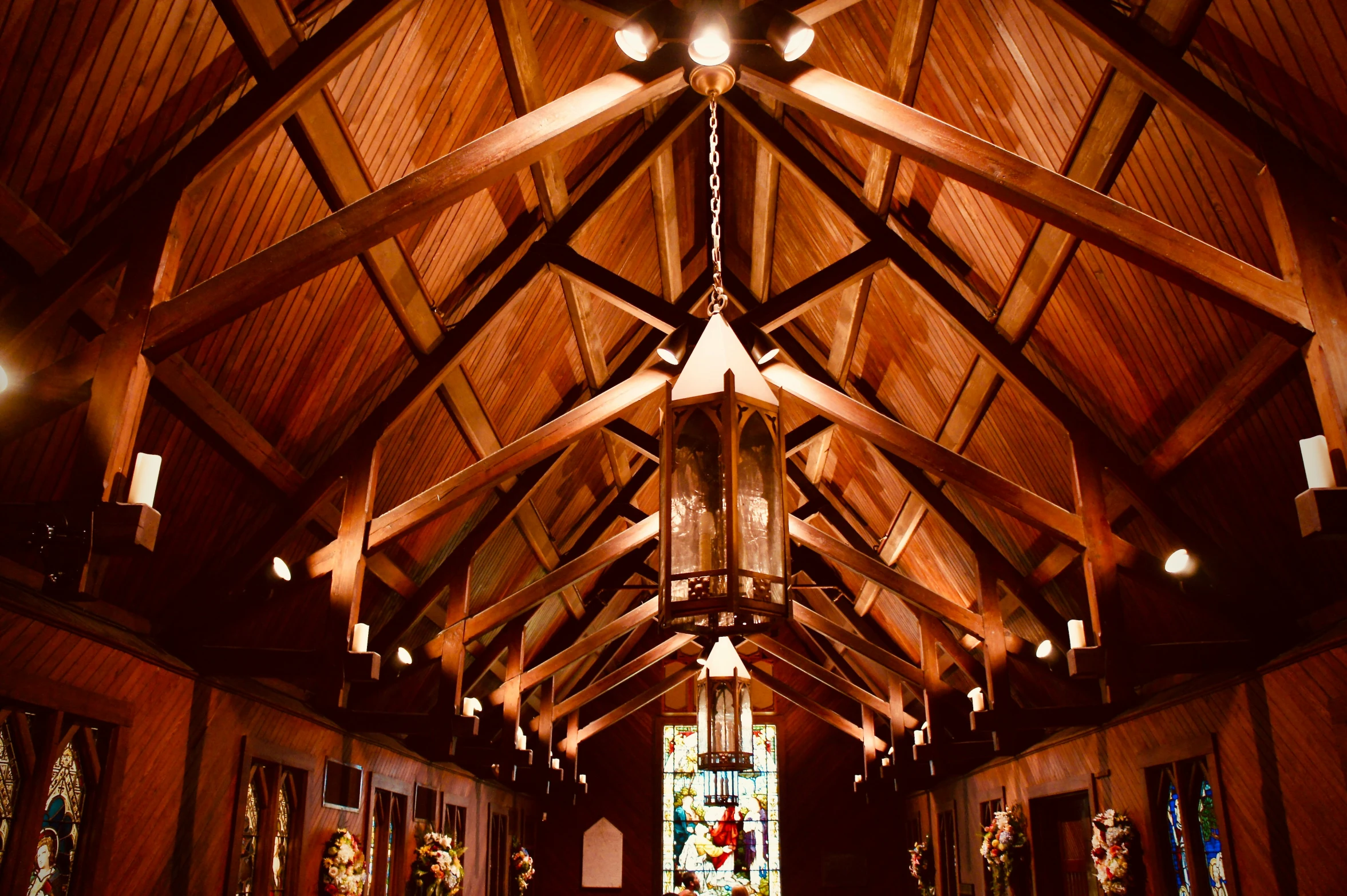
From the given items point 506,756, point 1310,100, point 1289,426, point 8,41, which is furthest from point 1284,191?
point 506,756

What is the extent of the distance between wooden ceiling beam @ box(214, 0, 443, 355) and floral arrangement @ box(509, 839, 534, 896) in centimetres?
954

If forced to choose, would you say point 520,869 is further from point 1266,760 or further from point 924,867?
point 1266,760

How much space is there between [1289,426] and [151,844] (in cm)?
634

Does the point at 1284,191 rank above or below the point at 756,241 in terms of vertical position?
below

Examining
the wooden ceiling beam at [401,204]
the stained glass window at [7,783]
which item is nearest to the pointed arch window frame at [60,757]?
the stained glass window at [7,783]

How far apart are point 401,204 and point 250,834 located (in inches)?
192

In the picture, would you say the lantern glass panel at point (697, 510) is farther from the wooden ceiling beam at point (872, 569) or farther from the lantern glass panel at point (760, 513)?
the wooden ceiling beam at point (872, 569)

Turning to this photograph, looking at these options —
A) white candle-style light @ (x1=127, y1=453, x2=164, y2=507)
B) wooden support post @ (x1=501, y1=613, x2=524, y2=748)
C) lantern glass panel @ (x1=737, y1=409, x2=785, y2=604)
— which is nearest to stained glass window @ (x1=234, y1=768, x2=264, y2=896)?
wooden support post @ (x1=501, y1=613, x2=524, y2=748)

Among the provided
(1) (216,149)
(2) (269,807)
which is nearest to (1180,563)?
(1) (216,149)

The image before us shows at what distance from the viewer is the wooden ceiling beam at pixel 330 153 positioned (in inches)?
166

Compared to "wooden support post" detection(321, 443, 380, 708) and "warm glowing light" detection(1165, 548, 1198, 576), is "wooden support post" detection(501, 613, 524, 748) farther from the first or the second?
"warm glowing light" detection(1165, 548, 1198, 576)

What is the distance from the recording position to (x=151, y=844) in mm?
5715

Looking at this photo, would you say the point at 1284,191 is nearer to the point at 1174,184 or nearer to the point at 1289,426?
the point at 1174,184

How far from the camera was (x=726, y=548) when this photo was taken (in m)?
3.59
